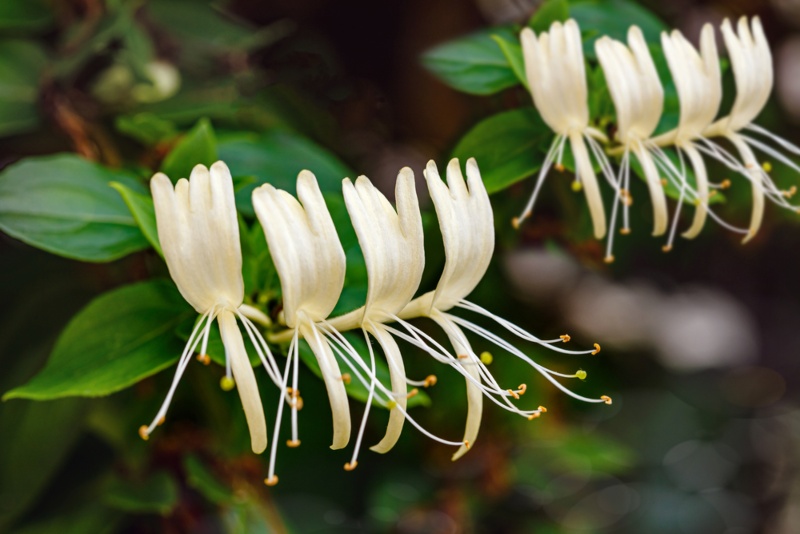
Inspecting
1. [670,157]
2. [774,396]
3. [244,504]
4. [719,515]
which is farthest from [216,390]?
[774,396]

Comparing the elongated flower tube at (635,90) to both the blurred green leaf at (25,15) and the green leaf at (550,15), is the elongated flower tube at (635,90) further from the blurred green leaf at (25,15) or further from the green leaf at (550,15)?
the blurred green leaf at (25,15)

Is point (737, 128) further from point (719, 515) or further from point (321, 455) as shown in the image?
point (719, 515)

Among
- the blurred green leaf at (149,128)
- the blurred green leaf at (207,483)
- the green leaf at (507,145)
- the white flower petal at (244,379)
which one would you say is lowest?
the blurred green leaf at (207,483)

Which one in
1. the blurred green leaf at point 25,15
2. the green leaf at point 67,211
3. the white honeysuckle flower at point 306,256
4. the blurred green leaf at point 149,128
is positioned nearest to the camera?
the white honeysuckle flower at point 306,256

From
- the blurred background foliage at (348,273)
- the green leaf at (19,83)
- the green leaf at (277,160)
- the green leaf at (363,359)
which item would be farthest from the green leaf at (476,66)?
the green leaf at (19,83)

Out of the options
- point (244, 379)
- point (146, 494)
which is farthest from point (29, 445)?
point (244, 379)

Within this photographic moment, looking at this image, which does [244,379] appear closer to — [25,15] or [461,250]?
[461,250]

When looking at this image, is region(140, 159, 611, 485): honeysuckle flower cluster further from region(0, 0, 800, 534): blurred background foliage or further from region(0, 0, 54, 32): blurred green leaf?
region(0, 0, 54, 32): blurred green leaf
